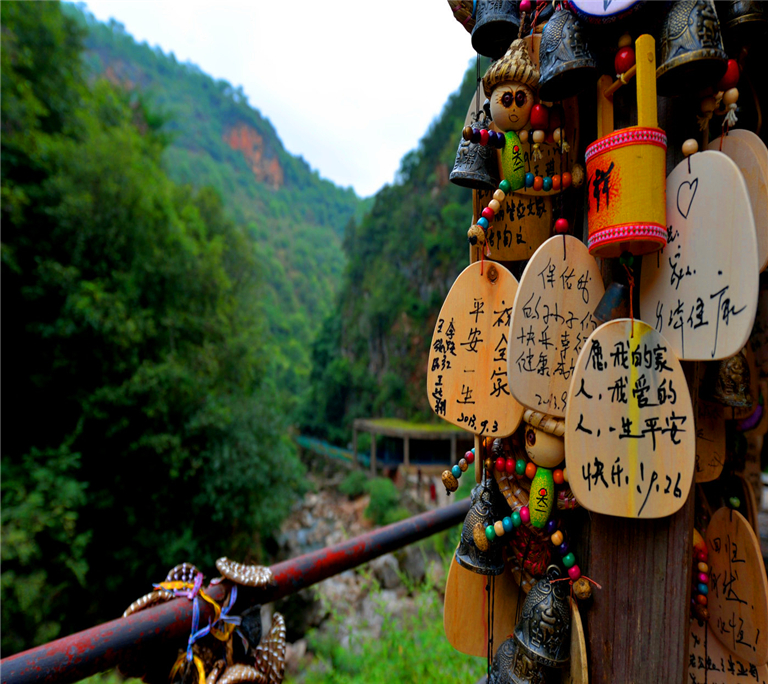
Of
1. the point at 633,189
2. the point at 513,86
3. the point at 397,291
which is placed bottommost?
the point at 633,189

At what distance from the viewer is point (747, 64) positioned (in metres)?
0.90

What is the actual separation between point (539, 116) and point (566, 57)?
0.36 ft

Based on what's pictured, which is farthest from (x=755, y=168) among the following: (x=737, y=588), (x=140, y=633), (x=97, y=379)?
(x=97, y=379)

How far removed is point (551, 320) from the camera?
0.61 m

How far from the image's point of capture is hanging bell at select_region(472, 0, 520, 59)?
2.37 feet

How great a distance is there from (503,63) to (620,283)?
1.31 feet

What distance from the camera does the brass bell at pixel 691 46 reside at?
518 millimetres

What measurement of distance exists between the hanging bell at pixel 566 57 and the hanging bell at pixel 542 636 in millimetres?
733

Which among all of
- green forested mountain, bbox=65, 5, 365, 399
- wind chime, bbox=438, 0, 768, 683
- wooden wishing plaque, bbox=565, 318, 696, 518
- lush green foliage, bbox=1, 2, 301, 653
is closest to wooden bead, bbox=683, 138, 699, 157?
wind chime, bbox=438, 0, 768, 683

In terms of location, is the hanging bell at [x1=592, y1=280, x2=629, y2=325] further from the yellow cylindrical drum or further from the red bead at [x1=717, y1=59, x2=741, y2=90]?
the red bead at [x1=717, y1=59, x2=741, y2=90]

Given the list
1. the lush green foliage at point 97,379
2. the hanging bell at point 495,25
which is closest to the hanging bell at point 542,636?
the hanging bell at point 495,25

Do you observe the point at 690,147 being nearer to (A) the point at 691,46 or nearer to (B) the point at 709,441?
(A) the point at 691,46

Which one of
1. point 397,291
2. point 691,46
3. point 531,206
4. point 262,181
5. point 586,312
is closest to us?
point 691,46

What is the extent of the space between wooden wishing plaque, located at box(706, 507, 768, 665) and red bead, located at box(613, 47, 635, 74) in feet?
2.57
